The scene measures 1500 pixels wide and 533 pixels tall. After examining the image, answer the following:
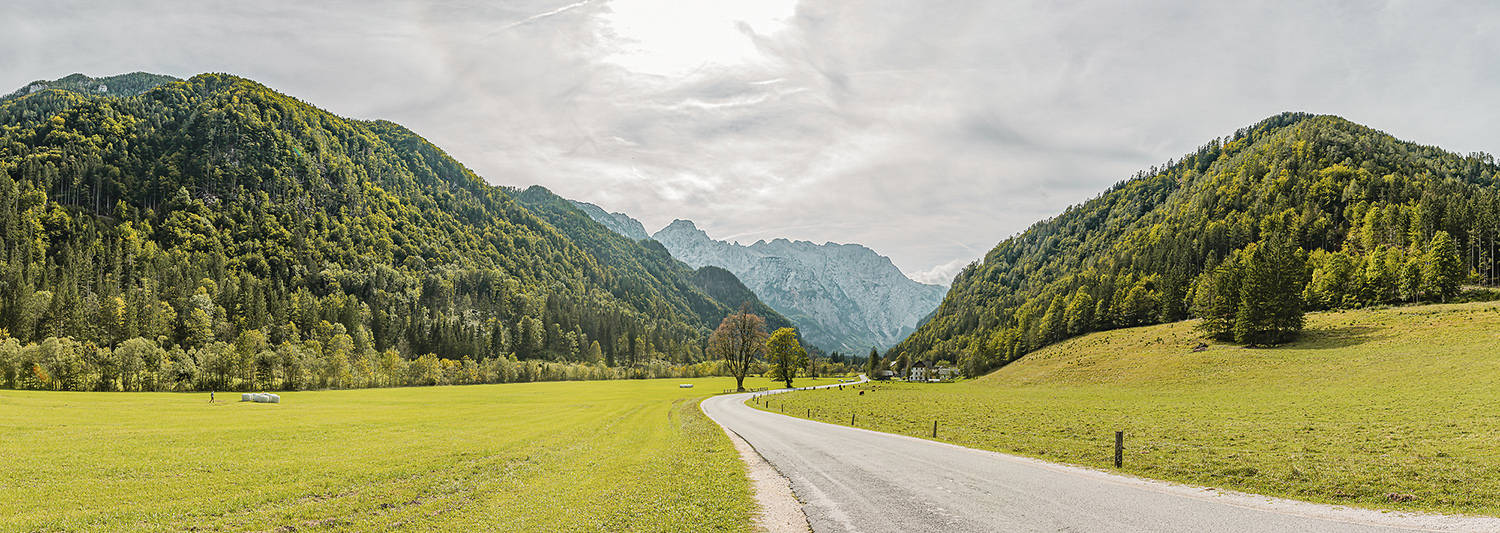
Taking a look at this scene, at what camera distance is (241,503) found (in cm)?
1672

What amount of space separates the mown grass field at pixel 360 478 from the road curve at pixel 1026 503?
9.63ft

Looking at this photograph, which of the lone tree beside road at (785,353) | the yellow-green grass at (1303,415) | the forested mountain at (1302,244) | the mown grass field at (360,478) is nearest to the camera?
the mown grass field at (360,478)

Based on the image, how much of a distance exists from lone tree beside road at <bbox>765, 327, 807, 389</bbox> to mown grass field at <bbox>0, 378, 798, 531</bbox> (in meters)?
82.6

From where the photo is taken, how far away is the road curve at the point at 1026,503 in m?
11.8

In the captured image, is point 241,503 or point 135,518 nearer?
point 135,518

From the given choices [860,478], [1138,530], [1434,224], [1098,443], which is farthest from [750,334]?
[1434,224]

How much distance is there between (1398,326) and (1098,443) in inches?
3104

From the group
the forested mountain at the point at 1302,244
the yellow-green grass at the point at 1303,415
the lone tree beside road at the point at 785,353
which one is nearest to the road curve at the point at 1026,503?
the yellow-green grass at the point at 1303,415

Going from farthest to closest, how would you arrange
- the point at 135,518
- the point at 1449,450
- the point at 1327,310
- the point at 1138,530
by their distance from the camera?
the point at 1327,310, the point at 1449,450, the point at 135,518, the point at 1138,530

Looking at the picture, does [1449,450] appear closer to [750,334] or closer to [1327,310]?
[750,334]

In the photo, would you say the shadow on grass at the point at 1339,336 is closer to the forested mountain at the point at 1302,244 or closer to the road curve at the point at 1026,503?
the forested mountain at the point at 1302,244

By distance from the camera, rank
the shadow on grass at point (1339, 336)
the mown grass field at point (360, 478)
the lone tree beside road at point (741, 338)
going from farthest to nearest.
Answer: the lone tree beside road at point (741, 338) < the shadow on grass at point (1339, 336) < the mown grass field at point (360, 478)

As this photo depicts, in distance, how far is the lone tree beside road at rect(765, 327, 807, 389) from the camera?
399 feet

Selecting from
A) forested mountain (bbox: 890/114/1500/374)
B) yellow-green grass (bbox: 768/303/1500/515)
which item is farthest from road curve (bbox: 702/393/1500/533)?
forested mountain (bbox: 890/114/1500/374)
